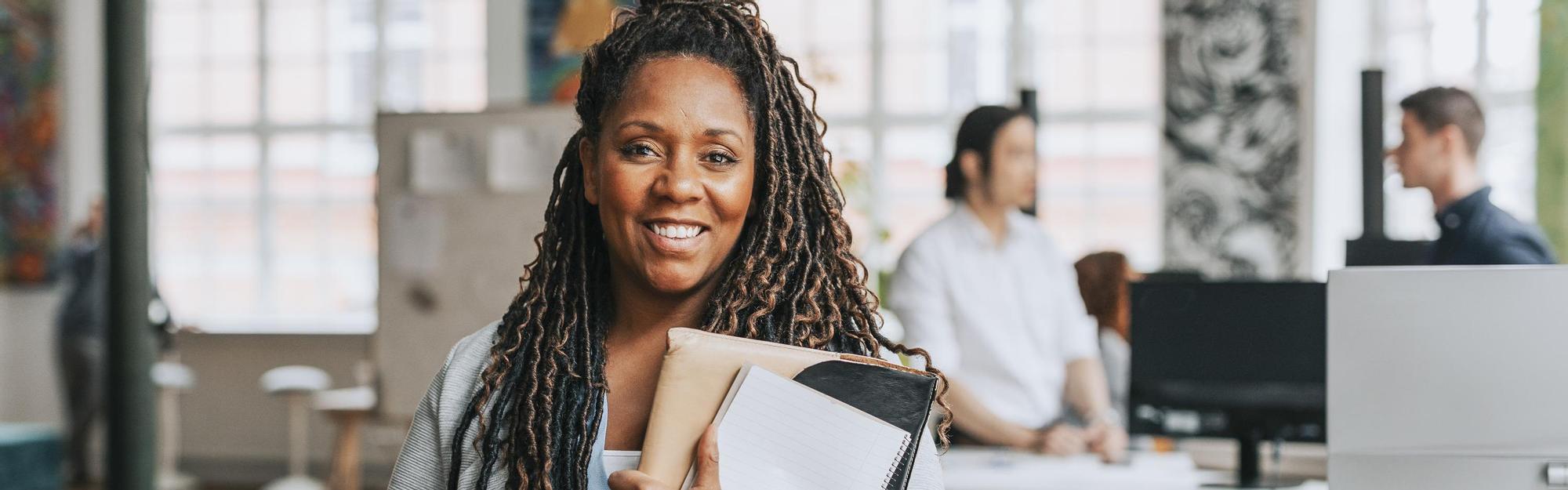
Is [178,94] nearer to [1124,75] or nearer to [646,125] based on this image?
[1124,75]

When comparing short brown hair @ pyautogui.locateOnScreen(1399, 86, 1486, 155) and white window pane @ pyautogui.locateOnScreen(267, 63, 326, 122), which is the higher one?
white window pane @ pyautogui.locateOnScreen(267, 63, 326, 122)

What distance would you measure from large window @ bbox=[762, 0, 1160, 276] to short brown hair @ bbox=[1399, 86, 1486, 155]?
3.30 metres

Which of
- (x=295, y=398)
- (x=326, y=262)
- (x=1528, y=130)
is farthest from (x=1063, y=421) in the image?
(x=326, y=262)

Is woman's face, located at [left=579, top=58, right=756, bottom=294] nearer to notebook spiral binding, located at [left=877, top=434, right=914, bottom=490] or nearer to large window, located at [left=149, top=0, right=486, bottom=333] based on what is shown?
notebook spiral binding, located at [left=877, top=434, right=914, bottom=490]

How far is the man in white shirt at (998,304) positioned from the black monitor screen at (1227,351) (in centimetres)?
21

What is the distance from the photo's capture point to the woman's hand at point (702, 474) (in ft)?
3.33

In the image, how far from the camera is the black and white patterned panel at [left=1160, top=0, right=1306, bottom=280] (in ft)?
18.4

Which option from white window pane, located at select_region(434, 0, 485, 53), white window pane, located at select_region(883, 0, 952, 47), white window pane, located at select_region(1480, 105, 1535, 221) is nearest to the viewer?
white window pane, located at select_region(1480, 105, 1535, 221)

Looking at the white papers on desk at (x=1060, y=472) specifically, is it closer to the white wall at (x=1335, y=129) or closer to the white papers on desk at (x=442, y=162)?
the white papers on desk at (x=442, y=162)

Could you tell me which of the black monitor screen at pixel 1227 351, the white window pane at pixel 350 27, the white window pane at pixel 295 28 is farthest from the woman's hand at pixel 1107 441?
the white window pane at pixel 295 28

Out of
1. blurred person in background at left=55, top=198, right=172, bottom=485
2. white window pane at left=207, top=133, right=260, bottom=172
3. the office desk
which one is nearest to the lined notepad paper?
the office desk

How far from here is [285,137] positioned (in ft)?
25.9

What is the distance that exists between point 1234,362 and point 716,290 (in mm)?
1984

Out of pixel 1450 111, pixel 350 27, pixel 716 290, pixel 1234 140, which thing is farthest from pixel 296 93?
pixel 716 290
